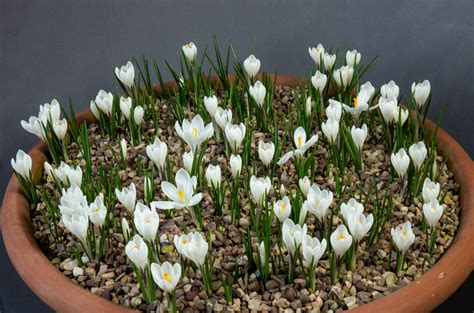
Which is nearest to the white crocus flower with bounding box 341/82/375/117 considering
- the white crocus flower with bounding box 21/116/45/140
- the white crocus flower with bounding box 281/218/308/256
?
the white crocus flower with bounding box 281/218/308/256

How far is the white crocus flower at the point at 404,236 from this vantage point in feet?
5.85

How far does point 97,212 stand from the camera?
6.05 ft

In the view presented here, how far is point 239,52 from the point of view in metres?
3.41

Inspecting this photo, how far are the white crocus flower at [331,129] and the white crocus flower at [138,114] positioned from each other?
57 cm

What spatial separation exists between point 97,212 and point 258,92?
68 cm

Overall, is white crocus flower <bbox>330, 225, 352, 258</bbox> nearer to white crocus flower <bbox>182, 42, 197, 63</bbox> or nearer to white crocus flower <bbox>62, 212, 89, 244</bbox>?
white crocus flower <bbox>62, 212, 89, 244</bbox>

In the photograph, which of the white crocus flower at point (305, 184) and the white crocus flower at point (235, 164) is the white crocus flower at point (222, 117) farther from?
the white crocus flower at point (305, 184)

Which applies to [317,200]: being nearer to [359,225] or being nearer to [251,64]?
[359,225]

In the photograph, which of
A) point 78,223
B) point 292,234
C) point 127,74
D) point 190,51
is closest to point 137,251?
point 78,223

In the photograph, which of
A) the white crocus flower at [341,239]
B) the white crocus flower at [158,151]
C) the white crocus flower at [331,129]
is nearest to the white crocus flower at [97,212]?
the white crocus flower at [158,151]

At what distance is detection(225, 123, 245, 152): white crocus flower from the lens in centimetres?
209

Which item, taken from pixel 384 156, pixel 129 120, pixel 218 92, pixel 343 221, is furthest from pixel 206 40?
pixel 343 221

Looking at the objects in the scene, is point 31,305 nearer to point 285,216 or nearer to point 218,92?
point 218,92

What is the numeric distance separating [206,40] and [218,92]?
2.99 feet
